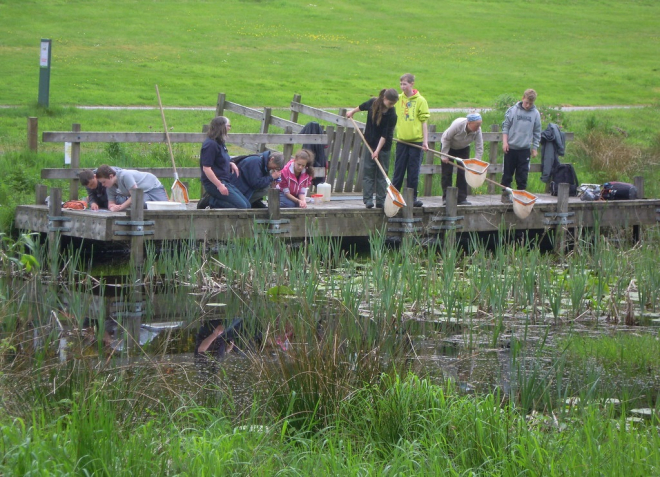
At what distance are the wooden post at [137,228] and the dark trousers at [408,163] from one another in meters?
3.37

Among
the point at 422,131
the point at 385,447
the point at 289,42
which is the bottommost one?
the point at 385,447

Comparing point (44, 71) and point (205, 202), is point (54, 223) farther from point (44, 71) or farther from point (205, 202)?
point (44, 71)

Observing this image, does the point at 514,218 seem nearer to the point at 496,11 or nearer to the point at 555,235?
the point at 555,235

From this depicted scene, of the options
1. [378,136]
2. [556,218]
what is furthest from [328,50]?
[378,136]

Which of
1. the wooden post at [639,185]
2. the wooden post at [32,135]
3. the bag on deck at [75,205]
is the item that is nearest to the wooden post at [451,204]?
the wooden post at [639,185]

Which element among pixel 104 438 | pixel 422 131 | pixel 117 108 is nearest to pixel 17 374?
pixel 104 438

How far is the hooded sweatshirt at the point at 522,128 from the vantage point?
13.9 m

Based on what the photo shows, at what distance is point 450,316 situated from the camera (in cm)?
912

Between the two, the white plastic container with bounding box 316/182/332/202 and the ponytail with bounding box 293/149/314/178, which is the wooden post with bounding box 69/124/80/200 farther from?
the white plastic container with bounding box 316/182/332/202

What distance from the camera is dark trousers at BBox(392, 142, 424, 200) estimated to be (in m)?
13.0

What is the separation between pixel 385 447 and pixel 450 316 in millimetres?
3639

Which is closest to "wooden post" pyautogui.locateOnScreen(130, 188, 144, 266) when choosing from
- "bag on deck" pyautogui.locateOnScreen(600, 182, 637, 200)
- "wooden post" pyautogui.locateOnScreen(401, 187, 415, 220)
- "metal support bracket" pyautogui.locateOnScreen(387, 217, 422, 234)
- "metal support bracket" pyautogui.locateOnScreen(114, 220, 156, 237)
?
"metal support bracket" pyautogui.locateOnScreen(114, 220, 156, 237)

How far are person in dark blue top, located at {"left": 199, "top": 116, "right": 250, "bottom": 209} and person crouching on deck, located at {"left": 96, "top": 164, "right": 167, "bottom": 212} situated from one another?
23.7 inches

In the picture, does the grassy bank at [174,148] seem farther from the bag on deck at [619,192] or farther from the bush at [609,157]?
the bag on deck at [619,192]
